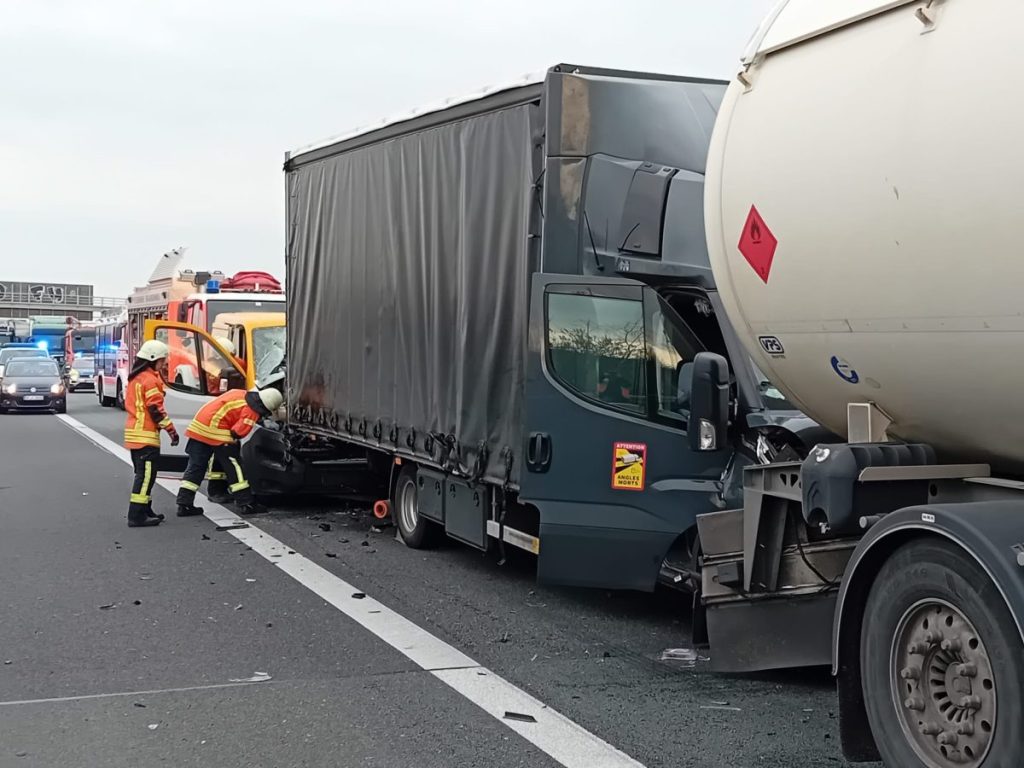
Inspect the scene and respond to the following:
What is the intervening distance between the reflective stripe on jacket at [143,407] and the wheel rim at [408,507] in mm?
2981

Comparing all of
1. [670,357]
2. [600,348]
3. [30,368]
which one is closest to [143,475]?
[600,348]

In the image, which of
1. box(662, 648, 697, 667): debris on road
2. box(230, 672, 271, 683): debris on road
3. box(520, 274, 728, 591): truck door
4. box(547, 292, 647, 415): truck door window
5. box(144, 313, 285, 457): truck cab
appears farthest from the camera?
box(144, 313, 285, 457): truck cab

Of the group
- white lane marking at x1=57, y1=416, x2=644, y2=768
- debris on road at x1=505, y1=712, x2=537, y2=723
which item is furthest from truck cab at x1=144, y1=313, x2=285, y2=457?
debris on road at x1=505, y1=712, x2=537, y2=723

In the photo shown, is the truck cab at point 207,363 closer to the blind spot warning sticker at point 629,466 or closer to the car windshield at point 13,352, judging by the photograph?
the blind spot warning sticker at point 629,466

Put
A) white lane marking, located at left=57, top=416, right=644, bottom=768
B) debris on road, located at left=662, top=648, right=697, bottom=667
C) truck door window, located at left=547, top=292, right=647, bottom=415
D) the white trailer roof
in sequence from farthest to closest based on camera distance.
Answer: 1. truck door window, located at left=547, top=292, right=647, bottom=415
2. debris on road, located at left=662, top=648, right=697, bottom=667
3. white lane marking, located at left=57, top=416, right=644, bottom=768
4. the white trailer roof

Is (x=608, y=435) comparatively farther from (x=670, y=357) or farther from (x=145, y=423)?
(x=145, y=423)

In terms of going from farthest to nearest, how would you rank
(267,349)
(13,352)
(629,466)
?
1. (13,352)
2. (267,349)
3. (629,466)

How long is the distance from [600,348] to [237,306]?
14.6 metres

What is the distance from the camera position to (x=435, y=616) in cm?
736

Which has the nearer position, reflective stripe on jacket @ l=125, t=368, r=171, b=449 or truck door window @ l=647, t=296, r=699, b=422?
truck door window @ l=647, t=296, r=699, b=422

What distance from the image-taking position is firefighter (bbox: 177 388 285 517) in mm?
11672

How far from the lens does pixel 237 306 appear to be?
20.3 meters

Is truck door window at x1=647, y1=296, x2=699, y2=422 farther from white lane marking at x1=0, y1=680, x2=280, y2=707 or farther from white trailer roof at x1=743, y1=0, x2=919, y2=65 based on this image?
white lane marking at x1=0, y1=680, x2=280, y2=707

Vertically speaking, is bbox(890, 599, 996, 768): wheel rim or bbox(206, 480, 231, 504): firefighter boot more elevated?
bbox(890, 599, 996, 768): wheel rim
